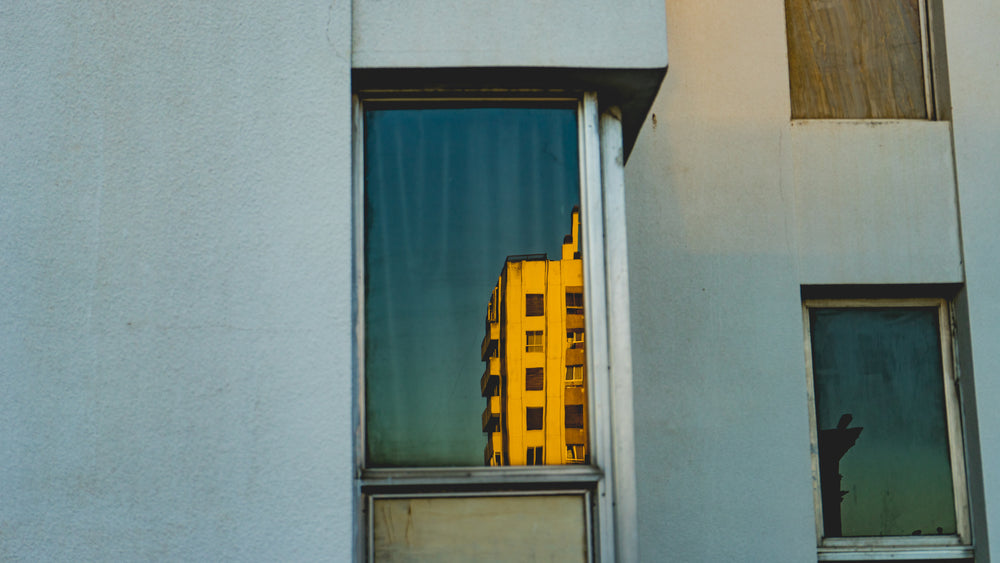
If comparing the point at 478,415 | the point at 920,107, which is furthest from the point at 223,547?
the point at 920,107

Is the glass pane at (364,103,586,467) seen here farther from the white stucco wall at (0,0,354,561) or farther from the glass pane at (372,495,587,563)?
the white stucco wall at (0,0,354,561)

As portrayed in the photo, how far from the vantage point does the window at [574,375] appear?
479 cm

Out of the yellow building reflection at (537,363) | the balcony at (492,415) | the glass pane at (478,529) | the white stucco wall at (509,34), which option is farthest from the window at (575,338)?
the white stucco wall at (509,34)

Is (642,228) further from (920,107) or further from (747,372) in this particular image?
(920,107)

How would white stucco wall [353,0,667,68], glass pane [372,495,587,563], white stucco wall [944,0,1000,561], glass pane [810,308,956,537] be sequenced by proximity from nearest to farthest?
glass pane [372,495,587,563] → white stucco wall [353,0,667,68] → white stucco wall [944,0,1000,561] → glass pane [810,308,956,537]

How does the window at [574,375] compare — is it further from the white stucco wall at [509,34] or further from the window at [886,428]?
the window at [886,428]

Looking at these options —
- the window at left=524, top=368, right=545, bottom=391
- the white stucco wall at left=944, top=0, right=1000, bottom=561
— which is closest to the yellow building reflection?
the window at left=524, top=368, right=545, bottom=391

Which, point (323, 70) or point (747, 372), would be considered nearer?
point (323, 70)

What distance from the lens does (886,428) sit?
6.03m

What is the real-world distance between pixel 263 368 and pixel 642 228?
2415mm

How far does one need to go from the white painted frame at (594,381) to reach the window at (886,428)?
178 cm

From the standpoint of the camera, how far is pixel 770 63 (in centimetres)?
614

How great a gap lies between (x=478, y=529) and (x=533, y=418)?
55 cm

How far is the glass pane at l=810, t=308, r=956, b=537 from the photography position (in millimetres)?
5953
